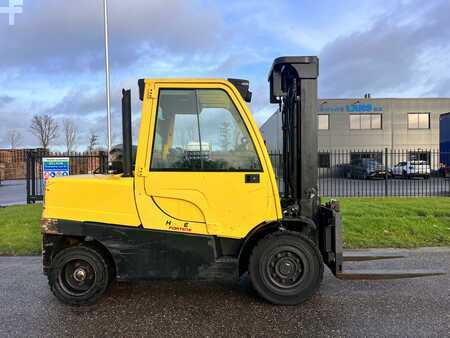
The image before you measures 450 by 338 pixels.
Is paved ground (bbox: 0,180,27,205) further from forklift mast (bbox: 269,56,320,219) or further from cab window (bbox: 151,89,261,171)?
forklift mast (bbox: 269,56,320,219)

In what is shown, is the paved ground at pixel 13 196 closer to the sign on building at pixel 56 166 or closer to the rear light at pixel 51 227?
the sign on building at pixel 56 166

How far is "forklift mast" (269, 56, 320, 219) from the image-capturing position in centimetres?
496

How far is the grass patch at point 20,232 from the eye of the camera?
25.3ft

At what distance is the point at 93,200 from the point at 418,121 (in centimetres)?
4255

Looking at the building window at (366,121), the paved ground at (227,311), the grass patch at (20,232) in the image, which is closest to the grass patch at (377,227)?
the grass patch at (20,232)

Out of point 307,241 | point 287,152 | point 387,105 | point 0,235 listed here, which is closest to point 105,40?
point 0,235

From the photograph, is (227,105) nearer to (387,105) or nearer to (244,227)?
(244,227)

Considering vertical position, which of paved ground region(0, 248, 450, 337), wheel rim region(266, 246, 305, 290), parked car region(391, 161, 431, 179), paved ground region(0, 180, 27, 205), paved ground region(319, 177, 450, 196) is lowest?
paved ground region(0, 248, 450, 337)

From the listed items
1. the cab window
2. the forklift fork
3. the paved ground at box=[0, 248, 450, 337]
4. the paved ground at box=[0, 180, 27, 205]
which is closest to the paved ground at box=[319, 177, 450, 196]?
the forklift fork

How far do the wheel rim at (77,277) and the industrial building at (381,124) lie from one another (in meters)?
37.4

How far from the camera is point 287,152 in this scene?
18.3 feet

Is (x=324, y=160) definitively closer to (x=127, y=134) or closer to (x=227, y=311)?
(x=227, y=311)

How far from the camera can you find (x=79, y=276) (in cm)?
475

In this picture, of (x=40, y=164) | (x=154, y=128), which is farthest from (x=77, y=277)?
(x=40, y=164)
